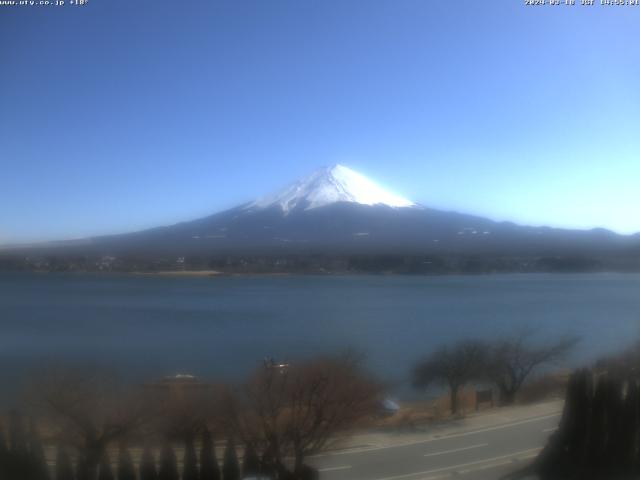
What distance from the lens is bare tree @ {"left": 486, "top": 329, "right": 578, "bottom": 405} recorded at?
322 centimetres

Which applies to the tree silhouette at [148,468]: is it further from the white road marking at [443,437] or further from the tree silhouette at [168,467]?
the white road marking at [443,437]

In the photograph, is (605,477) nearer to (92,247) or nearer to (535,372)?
(535,372)

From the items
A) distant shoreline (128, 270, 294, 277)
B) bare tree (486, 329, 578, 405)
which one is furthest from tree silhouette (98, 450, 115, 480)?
distant shoreline (128, 270, 294, 277)

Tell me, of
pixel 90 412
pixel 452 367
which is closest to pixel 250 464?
pixel 90 412

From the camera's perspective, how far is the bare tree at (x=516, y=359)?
3225 mm

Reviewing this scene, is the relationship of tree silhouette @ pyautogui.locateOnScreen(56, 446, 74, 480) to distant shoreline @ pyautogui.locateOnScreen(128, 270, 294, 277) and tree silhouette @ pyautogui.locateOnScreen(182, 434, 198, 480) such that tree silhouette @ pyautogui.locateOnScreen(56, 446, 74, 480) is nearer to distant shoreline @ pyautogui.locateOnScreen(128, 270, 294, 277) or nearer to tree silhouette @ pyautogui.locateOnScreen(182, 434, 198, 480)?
tree silhouette @ pyautogui.locateOnScreen(182, 434, 198, 480)

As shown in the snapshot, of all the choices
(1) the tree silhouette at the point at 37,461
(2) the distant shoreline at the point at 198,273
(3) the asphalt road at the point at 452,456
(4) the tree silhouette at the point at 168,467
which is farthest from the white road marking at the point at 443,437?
(2) the distant shoreline at the point at 198,273

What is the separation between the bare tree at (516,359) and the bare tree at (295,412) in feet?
3.63

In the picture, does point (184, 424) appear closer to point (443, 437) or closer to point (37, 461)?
point (37, 461)

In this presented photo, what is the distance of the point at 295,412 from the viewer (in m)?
2.41

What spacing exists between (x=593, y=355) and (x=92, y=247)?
4404mm

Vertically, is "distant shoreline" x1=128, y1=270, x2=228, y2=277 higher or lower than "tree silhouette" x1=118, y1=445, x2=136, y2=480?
higher

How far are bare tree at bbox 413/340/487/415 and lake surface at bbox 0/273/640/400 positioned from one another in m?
0.10

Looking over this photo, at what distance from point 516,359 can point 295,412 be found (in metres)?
1.70
